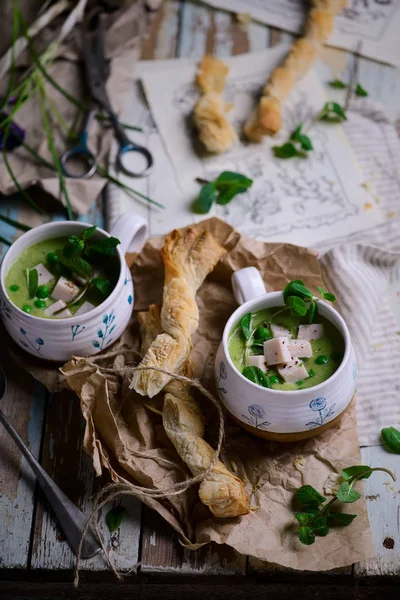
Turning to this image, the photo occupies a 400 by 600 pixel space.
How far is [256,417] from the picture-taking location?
3.83 ft

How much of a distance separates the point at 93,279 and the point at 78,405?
0.76 feet

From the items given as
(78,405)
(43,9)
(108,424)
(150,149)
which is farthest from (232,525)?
(43,9)

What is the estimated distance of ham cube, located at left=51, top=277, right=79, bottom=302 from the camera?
129 centimetres

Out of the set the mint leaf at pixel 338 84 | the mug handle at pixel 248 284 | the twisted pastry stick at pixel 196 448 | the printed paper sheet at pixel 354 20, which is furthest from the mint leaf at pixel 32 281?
the printed paper sheet at pixel 354 20

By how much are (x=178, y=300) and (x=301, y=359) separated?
245 millimetres

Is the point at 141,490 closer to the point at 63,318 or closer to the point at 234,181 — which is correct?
the point at 63,318

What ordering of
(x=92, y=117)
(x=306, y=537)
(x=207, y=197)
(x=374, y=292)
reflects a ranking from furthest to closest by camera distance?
(x=92, y=117) < (x=207, y=197) < (x=374, y=292) < (x=306, y=537)

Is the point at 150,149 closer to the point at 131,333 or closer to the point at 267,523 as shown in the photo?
the point at 131,333

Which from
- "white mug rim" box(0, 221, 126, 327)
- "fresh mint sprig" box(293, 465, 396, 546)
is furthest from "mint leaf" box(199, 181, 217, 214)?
"fresh mint sprig" box(293, 465, 396, 546)

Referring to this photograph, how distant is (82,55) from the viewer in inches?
73.0

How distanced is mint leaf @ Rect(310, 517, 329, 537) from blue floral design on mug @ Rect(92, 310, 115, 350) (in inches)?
18.4

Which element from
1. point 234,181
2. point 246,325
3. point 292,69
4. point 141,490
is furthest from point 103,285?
point 292,69

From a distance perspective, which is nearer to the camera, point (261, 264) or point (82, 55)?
point (261, 264)

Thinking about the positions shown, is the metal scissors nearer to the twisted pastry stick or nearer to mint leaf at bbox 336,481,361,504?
the twisted pastry stick
